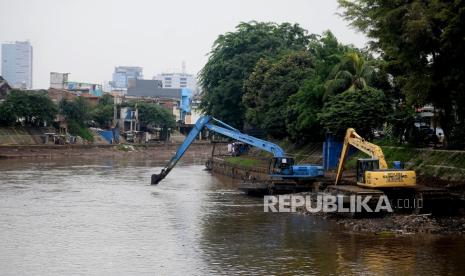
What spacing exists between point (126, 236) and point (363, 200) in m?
10.7

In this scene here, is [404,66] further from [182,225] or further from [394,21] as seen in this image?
[182,225]

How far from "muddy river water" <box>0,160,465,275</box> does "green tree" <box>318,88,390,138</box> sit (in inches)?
342

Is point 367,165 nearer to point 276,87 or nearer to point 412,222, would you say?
point 412,222

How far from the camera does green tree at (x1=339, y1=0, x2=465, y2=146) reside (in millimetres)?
27953

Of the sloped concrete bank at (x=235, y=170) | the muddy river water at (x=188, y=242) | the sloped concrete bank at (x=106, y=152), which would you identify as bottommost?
the muddy river water at (x=188, y=242)

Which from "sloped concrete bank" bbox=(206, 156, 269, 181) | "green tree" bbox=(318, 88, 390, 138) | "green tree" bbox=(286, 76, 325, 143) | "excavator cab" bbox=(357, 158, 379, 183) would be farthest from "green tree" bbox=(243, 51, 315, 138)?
"excavator cab" bbox=(357, 158, 379, 183)

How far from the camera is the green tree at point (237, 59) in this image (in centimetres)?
7519

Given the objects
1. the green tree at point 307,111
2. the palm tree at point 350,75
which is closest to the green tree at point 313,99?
the green tree at point 307,111

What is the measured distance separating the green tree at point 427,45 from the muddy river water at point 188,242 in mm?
8381

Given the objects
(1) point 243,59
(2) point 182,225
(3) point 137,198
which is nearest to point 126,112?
(1) point 243,59

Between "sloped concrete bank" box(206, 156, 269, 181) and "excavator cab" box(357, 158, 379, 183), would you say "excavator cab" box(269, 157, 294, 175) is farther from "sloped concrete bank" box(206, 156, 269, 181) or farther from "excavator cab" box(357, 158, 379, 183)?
"excavator cab" box(357, 158, 379, 183)

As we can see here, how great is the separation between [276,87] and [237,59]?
15.8 metres

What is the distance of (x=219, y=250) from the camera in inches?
944

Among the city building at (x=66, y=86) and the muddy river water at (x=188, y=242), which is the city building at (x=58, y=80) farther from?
the muddy river water at (x=188, y=242)
